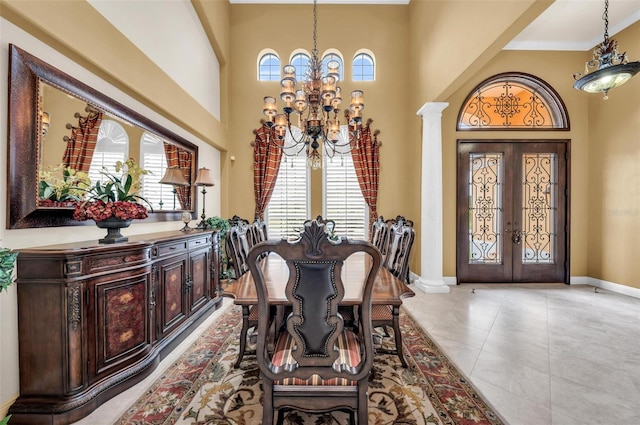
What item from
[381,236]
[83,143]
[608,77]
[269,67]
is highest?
[269,67]

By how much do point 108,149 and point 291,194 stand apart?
3227 mm

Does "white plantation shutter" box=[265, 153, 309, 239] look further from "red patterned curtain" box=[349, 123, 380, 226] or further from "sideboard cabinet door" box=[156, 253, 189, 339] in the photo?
"sideboard cabinet door" box=[156, 253, 189, 339]

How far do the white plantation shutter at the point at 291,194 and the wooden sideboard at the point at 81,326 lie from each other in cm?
313

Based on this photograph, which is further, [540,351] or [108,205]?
[540,351]

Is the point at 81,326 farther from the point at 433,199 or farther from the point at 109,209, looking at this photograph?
the point at 433,199

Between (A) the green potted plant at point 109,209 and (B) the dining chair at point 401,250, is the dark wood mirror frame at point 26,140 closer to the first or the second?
(A) the green potted plant at point 109,209

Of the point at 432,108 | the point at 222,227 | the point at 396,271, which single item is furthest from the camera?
the point at 432,108

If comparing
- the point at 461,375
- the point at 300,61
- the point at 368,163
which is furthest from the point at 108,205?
the point at 300,61

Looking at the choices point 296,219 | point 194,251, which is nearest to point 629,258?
point 296,219

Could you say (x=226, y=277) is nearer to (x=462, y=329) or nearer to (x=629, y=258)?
(x=462, y=329)

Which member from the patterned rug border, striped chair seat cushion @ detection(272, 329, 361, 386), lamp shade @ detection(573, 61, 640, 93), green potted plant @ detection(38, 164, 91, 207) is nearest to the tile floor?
the patterned rug border

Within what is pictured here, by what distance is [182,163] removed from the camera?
374cm

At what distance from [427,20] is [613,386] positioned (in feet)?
16.6

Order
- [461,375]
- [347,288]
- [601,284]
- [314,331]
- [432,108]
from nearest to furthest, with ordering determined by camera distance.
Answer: [314,331]
[347,288]
[461,375]
[432,108]
[601,284]
